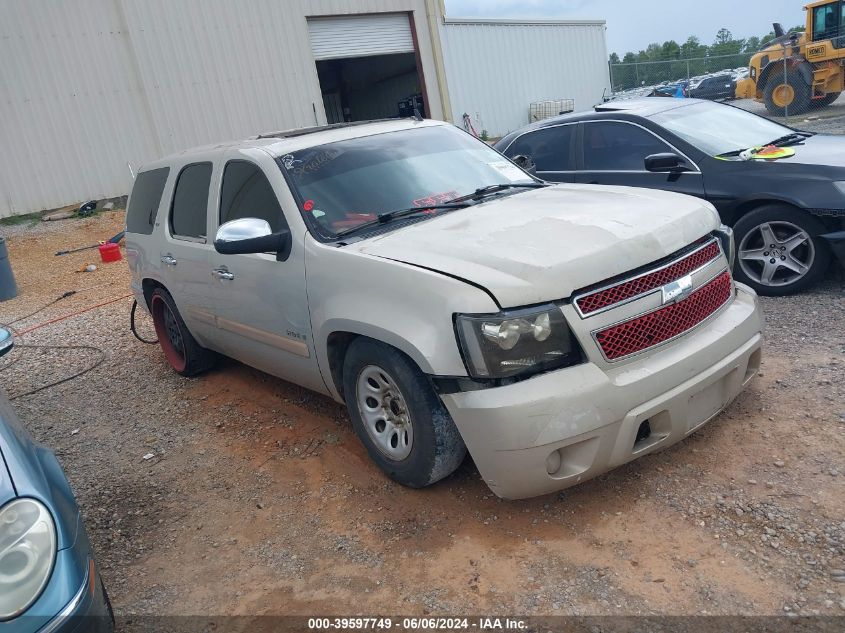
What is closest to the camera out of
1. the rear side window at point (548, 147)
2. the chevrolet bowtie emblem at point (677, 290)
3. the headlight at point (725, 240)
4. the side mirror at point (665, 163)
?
the chevrolet bowtie emblem at point (677, 290)

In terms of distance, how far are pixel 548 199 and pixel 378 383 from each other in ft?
4.72

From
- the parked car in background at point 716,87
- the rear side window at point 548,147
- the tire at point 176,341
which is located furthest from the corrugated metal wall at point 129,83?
the parked car in background at point 716,87

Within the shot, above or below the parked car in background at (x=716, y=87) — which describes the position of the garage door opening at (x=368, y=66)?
above

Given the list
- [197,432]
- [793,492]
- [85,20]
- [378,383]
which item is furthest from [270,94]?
[793,492]

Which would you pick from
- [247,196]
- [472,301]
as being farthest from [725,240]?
[247,196]

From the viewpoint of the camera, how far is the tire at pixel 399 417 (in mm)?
3107

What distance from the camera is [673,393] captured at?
2973 millimetres

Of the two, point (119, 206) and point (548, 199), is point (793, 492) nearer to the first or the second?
point (548, 199)

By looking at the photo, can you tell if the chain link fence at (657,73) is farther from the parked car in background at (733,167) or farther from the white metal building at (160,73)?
the parked car in background at (733,167)

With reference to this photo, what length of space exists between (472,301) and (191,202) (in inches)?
116

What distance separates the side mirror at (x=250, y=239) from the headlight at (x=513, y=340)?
1343mm

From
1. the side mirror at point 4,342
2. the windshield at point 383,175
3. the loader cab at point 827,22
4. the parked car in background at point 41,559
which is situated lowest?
the parked car in background at point 41,559

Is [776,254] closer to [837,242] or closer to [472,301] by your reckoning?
[837,242]

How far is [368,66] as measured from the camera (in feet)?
81.3
